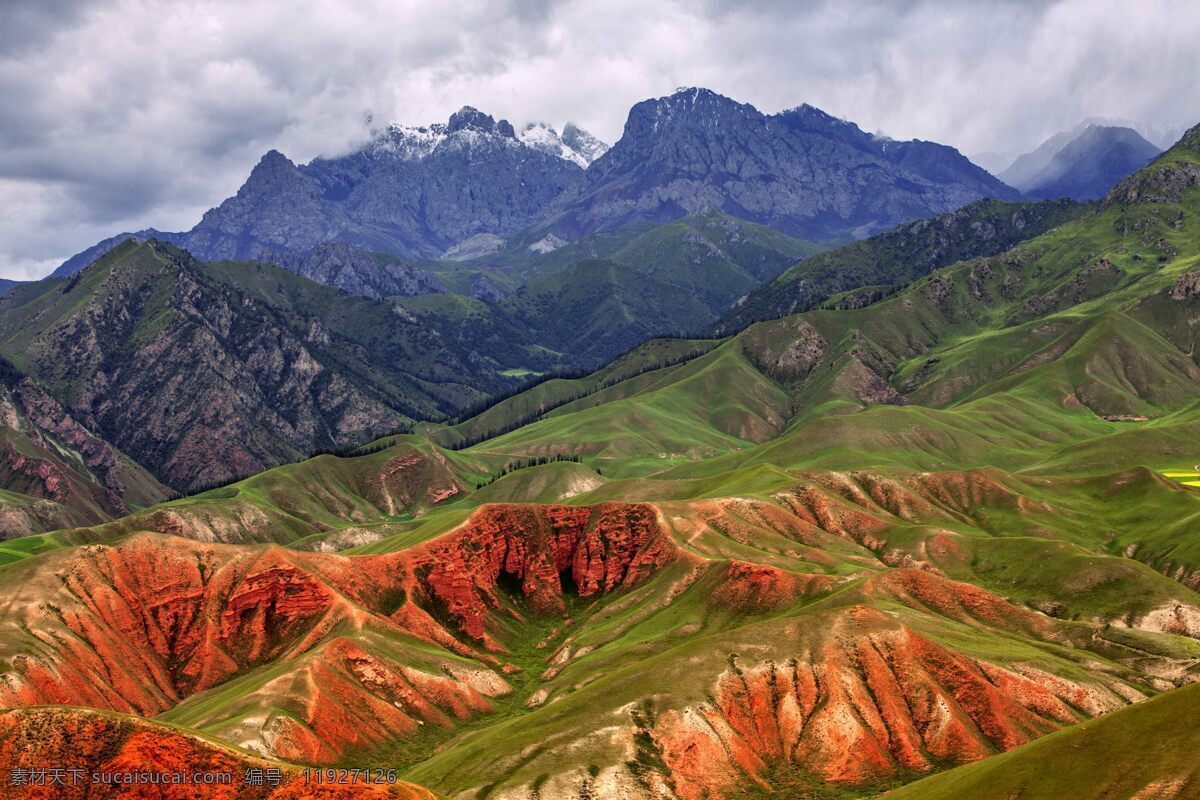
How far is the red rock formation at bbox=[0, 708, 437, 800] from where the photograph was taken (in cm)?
8125

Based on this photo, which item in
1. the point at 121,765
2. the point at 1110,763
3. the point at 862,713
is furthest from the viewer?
the point at 862,713

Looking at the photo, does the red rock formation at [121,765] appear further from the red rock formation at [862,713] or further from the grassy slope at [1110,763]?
the red rock formation at [862,713]

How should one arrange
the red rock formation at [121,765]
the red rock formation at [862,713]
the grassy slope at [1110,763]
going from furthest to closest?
the red rock formation at [862,713], the grassy slope at [1110,763], the red rock formation at [121,765]

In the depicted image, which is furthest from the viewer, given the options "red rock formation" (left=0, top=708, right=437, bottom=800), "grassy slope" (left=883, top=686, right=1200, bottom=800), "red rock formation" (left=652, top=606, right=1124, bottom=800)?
"red rock formation" (left=652, top=606, right=1124, bottom=800)

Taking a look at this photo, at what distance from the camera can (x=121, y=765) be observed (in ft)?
270

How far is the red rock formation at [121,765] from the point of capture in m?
81.2

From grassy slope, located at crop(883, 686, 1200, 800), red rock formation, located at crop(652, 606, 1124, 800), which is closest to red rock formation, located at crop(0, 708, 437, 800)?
grassy slope, located at crop(883, 686, 1200, 800)

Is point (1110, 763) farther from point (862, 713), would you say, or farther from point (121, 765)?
point (121, 765)

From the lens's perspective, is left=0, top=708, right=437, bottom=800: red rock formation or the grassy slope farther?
the grassy slope

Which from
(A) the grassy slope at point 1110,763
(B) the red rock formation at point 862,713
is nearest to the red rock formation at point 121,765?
(A) the grassy slope at point 1110,763

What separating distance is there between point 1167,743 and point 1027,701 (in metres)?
73.9

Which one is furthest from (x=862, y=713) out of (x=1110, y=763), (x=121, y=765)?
(x=121, y=765)

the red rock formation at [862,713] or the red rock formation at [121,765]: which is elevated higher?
the red rock formation at [121,765]

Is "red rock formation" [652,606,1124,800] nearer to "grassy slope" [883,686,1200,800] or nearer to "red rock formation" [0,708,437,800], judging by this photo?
"grassy slope" [883,686,1200,800]
